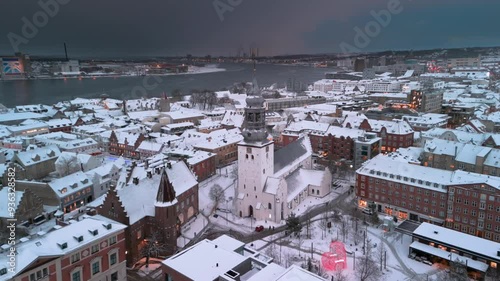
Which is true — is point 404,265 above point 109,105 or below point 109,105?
below

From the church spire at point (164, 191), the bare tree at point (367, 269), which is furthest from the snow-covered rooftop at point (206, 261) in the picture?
the bare tree at point (367, 269)

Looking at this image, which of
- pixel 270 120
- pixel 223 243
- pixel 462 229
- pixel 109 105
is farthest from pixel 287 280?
pixel 109 105

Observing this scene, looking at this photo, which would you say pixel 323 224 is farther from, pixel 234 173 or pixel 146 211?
pixel 234 173

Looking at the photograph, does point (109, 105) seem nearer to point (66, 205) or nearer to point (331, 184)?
point (66, 205)

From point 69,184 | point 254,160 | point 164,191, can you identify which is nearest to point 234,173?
point 254,160

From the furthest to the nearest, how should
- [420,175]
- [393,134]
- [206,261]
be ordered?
[393,134]
[420,175]
[206,261]

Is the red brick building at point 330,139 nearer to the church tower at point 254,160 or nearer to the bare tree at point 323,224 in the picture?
the bare tree at point 323,224
